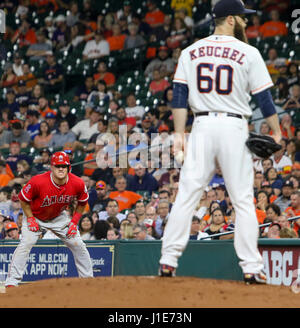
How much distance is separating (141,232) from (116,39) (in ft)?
24.5

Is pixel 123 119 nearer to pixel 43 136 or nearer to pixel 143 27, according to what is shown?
pixel 43 136

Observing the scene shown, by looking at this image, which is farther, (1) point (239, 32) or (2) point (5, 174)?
(2) point (5, 174)

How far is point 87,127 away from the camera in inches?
536

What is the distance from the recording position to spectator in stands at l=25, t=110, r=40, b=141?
47.3ft

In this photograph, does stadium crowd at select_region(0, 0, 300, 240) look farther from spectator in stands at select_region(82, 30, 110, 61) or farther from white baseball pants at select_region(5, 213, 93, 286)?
white baseball pants at select_region(5, 213, 93, 286)

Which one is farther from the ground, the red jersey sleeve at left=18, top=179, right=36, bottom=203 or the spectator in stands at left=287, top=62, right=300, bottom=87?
the spectator in stands at left=287, top=62, right=300, bottom=87

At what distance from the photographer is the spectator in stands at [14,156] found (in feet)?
43.4

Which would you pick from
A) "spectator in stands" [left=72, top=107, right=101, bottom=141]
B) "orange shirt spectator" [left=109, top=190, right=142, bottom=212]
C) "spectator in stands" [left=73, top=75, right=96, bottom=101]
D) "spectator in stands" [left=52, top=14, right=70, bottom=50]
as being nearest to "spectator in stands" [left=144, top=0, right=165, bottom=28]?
"spectator in stands" [left=73, top=75, right=96, bottom=101]

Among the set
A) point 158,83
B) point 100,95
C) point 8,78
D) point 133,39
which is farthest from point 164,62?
Answer: point 8,78

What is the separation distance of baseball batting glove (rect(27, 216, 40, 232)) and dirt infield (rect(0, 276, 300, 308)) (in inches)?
95.1

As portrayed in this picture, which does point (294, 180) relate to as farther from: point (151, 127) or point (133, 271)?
point (151, 127)

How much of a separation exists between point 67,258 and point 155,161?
2532 millimetres

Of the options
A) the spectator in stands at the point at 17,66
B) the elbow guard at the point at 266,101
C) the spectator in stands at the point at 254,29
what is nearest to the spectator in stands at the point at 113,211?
the spectator in stands at the point at 254,29

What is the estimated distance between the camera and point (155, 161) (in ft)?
38.0
